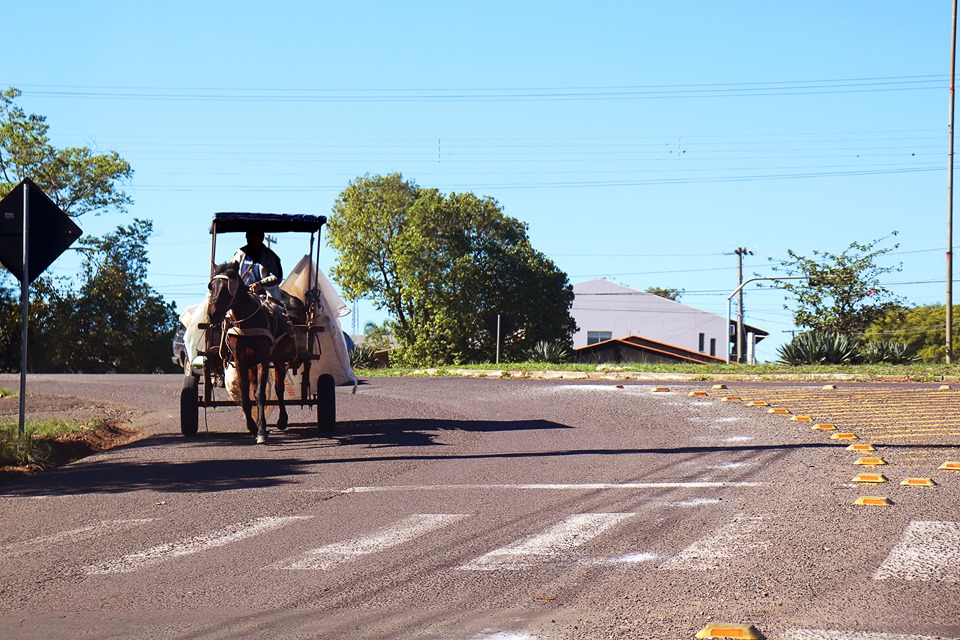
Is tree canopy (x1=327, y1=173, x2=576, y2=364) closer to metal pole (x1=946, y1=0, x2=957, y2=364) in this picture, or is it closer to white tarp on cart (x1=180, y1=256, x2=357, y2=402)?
metal pole (x1=946, y1=0, x2=957, y2=364)

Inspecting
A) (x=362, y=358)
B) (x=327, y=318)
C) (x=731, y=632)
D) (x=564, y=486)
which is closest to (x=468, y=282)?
(x=362, y=358)

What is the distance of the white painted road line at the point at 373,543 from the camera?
6855mm

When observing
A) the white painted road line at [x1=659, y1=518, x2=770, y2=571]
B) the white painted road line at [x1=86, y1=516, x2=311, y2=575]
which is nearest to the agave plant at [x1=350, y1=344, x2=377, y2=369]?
the white painted road line at [x1=86, y1=516, x2=311, y2=575]

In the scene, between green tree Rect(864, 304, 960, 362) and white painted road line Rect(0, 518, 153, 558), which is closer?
white painted road line Rect(0, 518, 153, 558)

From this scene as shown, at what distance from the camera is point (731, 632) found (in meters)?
4.99

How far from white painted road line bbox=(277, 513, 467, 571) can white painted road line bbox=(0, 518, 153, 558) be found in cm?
181

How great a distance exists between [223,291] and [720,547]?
27.7ft

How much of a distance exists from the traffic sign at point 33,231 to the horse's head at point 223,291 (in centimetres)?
166

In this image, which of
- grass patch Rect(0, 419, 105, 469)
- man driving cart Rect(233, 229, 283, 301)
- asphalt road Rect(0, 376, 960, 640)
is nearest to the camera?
asphalt road Rect(0, 376, 960, 640)

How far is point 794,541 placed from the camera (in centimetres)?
719

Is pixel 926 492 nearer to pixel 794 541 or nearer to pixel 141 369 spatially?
pixel 794 541

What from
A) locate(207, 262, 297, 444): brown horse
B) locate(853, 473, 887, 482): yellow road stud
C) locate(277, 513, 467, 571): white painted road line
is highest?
locate(207, 262, 297, 444): brown horse

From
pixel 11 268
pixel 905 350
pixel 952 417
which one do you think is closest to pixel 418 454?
pixel 11 268

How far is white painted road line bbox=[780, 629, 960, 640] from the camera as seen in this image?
492cm
